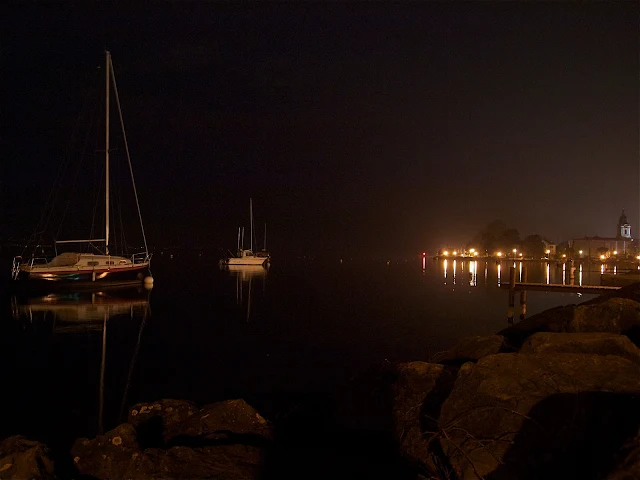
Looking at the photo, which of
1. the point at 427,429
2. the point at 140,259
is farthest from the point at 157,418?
the point at 140,259

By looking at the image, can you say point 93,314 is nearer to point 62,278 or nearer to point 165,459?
point 62,278

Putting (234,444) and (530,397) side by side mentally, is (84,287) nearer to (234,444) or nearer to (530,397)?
(234,444)

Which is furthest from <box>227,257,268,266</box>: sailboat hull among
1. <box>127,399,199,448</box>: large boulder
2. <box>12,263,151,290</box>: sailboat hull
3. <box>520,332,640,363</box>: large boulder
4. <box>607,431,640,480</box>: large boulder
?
<box>607,431,640,480</box>: large boulder

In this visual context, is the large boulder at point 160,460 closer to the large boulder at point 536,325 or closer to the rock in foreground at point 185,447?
the rock in foreground at point 185,447

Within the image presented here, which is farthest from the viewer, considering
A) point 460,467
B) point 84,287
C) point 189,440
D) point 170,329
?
point 84,287

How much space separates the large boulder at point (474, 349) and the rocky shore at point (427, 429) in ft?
6.00

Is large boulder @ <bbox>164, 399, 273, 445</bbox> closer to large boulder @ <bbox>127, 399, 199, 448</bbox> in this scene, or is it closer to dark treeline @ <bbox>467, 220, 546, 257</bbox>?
large boulder @ <bbox>127, 399, 199, 448</bbox>

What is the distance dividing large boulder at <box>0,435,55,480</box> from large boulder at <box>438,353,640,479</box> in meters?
5.69

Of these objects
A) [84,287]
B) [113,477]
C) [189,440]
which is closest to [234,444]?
[189,440]

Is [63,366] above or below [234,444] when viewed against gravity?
below

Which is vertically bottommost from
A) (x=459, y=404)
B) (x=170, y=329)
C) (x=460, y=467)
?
(x=170, y=329)

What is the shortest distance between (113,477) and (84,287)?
118 feet

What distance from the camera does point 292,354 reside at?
20.7 meters

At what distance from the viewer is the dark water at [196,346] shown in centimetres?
1435
